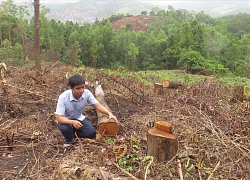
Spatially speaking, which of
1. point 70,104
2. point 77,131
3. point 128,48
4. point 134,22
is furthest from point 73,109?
point 134,22

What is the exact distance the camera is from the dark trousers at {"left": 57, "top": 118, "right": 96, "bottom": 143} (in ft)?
12.5

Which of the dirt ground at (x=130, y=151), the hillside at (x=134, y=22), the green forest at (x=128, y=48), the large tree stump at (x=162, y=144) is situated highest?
the hillside at (x=134, y=22)

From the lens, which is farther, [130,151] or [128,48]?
[128,48]

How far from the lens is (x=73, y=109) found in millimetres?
3900

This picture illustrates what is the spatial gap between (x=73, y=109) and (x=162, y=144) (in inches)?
66.9

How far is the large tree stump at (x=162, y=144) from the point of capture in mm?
2770

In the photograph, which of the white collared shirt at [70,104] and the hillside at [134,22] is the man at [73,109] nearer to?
the white collared shirt at [70,104]

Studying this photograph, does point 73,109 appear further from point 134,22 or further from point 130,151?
point 134,22

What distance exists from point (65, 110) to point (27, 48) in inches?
1363

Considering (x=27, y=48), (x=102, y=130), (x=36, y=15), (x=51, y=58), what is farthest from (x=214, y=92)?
(x=27, y=48)

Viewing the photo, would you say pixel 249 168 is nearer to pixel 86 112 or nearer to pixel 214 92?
pixel 86 112

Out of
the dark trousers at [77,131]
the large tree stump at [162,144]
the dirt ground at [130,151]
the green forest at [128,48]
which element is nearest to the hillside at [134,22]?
the green forest at [128,48]

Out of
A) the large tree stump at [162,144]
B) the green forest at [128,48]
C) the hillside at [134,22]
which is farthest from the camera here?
the hillside at [134,22]

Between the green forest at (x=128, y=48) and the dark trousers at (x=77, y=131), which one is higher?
the green forest at (x=128, y=48)
